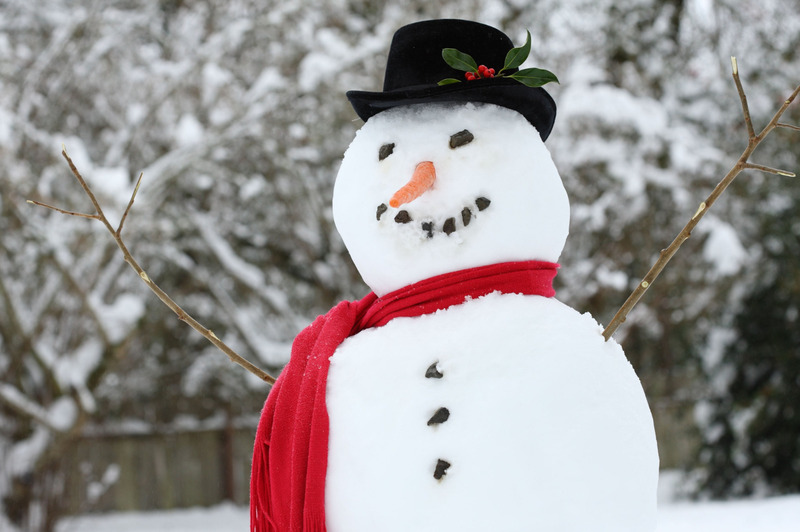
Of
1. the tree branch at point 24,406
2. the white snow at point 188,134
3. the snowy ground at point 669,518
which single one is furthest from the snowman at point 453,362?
the tree branch at point 24,406

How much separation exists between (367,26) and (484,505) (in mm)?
4859

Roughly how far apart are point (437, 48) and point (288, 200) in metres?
3.93

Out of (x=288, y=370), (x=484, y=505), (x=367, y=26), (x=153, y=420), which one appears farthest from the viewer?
(x=153, y=420)

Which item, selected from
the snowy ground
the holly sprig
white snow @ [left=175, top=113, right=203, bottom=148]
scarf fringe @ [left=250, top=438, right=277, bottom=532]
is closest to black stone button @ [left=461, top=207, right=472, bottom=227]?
the holly sprig

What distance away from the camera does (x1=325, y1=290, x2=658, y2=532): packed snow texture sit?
3.13 feet

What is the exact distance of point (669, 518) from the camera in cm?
429

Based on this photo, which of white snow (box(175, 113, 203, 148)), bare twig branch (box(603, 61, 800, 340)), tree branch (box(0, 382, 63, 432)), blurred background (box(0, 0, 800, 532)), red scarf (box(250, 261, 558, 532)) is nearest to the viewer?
bare twig branch (box(603, 61, 800, 340))

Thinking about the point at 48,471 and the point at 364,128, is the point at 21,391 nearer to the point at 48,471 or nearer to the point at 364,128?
the point at 48,471

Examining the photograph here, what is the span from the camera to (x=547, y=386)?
3.26ft

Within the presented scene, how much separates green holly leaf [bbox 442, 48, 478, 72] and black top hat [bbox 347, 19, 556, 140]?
3 cm

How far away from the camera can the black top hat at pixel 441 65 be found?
3.69ft

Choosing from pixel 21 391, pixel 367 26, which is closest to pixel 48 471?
pixel 21 391

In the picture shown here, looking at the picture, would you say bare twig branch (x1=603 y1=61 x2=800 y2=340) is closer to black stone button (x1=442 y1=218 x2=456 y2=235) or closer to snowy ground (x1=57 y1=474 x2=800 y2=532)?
black stone button (x1=442 y1=218 x2=456 y2=235)

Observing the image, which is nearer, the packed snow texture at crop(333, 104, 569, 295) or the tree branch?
the packed snow texture at crop(333, 104, 569, 295)
